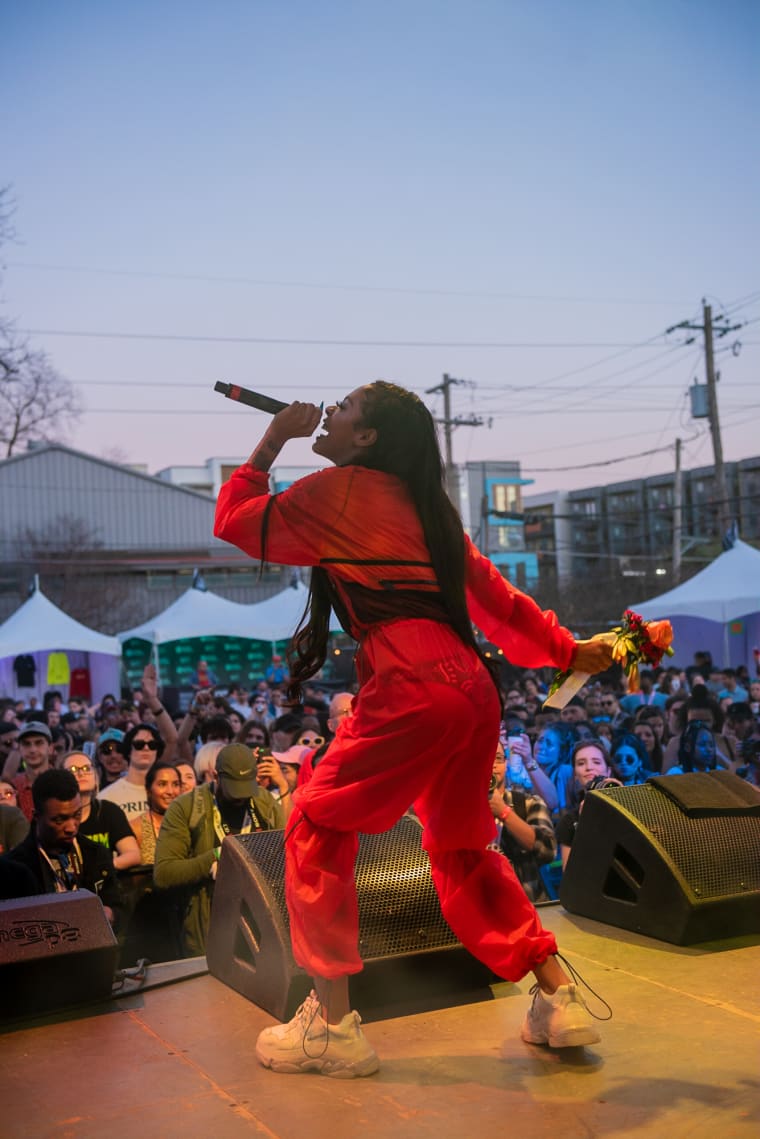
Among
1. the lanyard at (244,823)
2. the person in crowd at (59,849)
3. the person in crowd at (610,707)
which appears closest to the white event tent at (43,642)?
the person in crowd at (610,707)

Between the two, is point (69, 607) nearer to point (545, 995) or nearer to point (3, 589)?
point (3, 589)

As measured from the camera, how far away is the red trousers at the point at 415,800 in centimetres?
276

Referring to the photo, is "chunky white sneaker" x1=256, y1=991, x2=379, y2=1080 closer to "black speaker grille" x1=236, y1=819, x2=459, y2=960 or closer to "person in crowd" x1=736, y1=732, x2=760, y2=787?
"black speaker grille" x1=236, y1=819, x2=459, y2=960

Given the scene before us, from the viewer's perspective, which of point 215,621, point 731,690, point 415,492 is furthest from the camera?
point 215,621

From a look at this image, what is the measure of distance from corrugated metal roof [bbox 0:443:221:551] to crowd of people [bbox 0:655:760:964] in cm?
2563

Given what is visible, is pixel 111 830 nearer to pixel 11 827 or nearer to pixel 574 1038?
pixel 11 827

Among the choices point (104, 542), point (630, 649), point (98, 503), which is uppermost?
point (98, 503)

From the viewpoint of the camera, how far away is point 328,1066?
113 inches

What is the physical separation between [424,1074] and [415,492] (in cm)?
149

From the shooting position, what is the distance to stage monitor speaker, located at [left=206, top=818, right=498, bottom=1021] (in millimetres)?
3410

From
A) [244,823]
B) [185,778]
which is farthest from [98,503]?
[244,823]

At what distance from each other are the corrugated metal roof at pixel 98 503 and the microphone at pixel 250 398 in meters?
31.4

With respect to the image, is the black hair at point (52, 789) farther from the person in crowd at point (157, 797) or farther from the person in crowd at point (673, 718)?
the person in crowd at point (673, 718)

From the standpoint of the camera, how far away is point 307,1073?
114 inches
